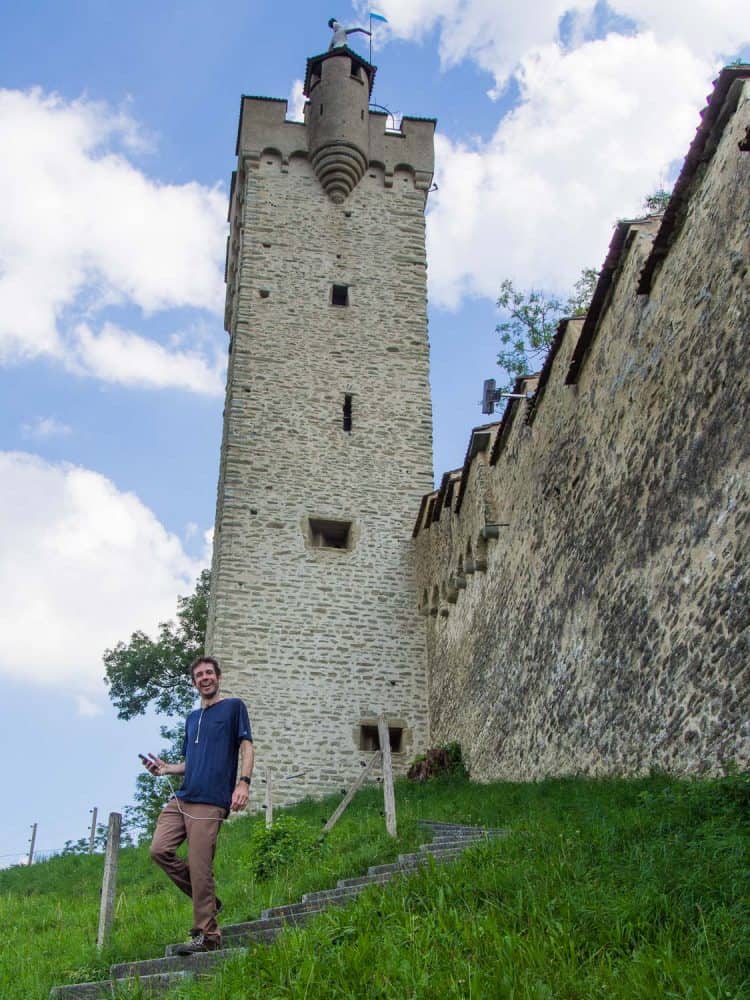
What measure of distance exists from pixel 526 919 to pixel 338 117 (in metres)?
17.6

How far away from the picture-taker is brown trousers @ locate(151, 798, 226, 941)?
4.84 metres

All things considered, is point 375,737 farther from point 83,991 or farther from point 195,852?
point 83,991

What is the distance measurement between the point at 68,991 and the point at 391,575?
38.8 feet

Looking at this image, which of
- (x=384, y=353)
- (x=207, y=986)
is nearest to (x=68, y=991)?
(x=207, y=986)

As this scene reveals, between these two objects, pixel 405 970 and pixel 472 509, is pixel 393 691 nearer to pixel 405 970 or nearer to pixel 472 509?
pixel 472 509

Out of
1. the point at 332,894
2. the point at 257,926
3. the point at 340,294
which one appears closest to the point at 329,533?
the point at 340,294

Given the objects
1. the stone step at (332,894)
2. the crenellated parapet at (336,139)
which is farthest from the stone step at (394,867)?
the crenellated parapet at (336,139)

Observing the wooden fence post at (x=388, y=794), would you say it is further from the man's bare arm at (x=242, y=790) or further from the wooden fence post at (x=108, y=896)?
the man's bare arm at (x=242, y=790)

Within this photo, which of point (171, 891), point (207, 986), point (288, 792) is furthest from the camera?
point (288, 792)

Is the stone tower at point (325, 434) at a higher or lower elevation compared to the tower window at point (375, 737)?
higher

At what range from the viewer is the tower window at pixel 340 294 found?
60.0ft

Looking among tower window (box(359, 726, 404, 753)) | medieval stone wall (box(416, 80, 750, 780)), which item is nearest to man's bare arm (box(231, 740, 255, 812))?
medieval stone wall (box(416, 80, 750, 780))

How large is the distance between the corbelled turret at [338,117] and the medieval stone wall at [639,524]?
28.3 feet

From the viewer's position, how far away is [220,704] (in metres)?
5.25
